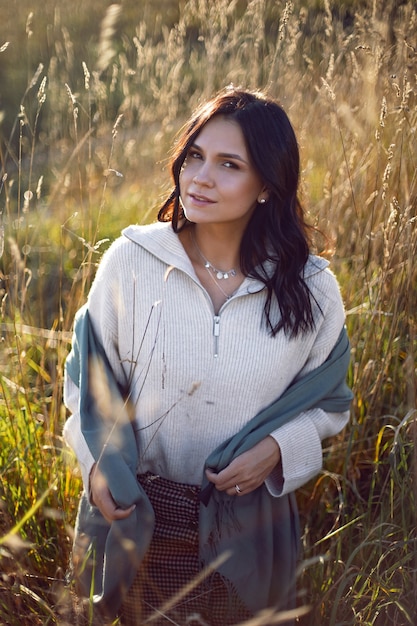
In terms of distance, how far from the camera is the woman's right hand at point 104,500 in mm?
1613

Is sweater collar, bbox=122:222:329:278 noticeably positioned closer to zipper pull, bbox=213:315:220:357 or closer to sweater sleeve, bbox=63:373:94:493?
zipper pull, bbox=213:315:220:357

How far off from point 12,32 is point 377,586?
306cm

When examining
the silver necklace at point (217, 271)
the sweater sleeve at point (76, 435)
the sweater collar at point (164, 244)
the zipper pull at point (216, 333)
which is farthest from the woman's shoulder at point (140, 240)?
the sweater sleeve at point (76, 435)

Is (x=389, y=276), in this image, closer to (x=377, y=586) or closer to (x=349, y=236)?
(x=349, y=236)

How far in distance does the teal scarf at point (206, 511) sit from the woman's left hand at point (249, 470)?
0.07 ft

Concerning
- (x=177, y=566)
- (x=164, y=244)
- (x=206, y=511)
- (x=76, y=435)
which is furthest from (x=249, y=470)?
(x=164, y=244)

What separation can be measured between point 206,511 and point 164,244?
2.13ft

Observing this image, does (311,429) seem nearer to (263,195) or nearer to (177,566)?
(177,566)

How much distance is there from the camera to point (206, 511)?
1.68m

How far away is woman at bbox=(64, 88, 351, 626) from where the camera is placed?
169 cm

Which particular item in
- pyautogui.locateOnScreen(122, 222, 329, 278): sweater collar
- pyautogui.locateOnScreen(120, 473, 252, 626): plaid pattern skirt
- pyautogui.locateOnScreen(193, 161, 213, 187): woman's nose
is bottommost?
pyautogui.locateOnScreen(120, 473, 252, 626): plaid pattern skirt

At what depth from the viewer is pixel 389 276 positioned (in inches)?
90.0

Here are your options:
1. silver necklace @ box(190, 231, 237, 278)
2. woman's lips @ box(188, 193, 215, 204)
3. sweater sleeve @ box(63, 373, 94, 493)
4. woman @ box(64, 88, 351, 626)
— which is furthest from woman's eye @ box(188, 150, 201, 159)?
sweater sleeve @ box(63, 373, 94, 493)

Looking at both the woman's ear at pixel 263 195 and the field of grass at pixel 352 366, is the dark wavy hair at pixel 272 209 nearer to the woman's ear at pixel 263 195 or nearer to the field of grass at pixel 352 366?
the woman's ear at pixel 263 195
